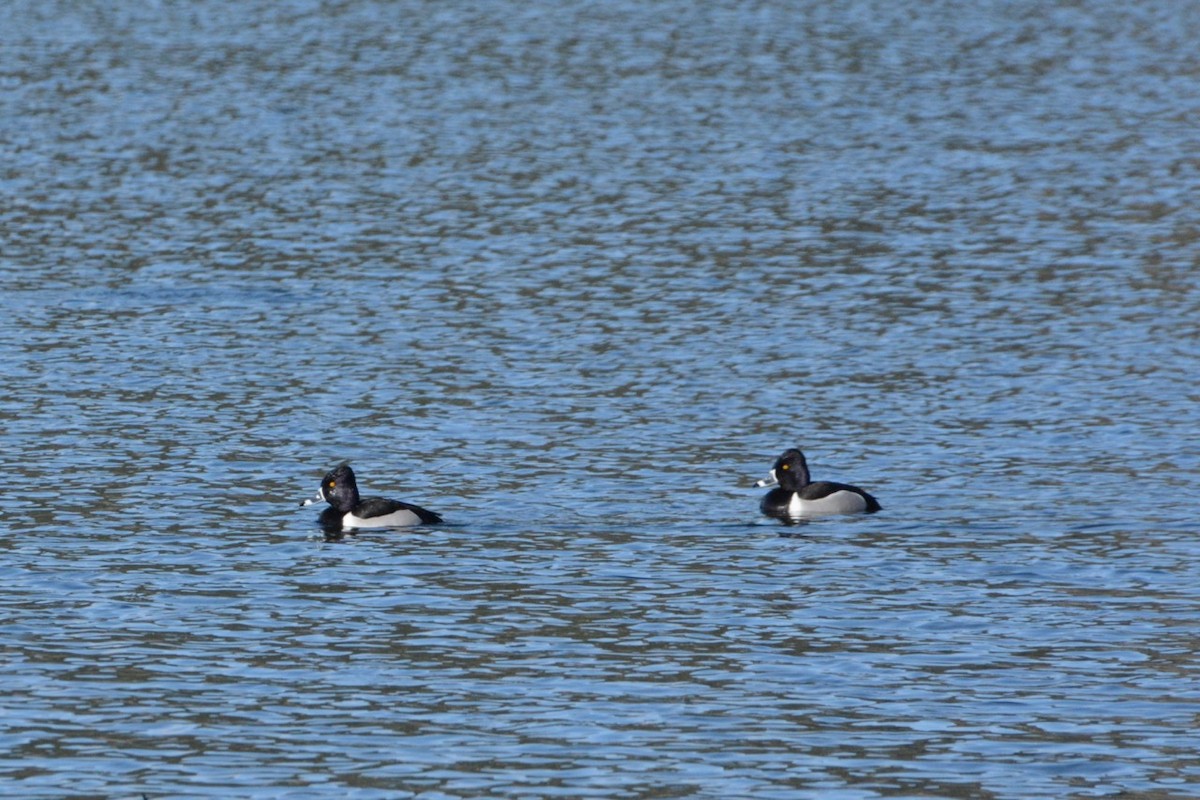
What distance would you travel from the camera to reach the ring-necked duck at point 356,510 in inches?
1098

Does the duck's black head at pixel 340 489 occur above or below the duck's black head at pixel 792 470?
above

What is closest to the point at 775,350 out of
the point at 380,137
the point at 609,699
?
the point at 609,699

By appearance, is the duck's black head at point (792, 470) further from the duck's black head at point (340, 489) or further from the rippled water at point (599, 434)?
the duck's black head at point (340, 489)

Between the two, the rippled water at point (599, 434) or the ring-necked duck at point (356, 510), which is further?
the ring-necked duck at point (356, 510)

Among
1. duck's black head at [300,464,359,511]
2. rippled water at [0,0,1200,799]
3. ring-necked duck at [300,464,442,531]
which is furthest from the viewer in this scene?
duck's black head at [300,464,359,511]

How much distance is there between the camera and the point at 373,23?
92.9 metres

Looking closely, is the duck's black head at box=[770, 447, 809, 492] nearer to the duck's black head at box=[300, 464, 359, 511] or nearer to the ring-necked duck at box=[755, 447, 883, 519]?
the ring-necked duck at box=[755, 447, 883, 519]

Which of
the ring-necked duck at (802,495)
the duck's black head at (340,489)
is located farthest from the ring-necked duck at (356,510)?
the ring-necked duck at (802,495)

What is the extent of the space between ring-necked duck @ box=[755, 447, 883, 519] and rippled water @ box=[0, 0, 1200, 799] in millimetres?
392

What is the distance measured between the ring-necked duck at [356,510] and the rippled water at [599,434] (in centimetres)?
26

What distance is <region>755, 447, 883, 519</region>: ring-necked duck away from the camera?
28.6 m

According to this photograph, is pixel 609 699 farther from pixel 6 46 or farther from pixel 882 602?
pixel 6 46

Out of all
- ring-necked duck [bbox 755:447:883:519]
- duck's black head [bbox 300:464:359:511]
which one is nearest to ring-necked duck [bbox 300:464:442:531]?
duck's black head [bbox 300:464:359:511]

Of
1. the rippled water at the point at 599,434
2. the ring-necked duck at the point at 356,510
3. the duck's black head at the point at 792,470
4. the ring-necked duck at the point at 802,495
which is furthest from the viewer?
the duck's black head at the point at 792,470
